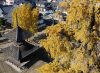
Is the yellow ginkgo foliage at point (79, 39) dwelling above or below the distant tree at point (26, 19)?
above

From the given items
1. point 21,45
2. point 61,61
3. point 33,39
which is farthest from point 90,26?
point 33,39

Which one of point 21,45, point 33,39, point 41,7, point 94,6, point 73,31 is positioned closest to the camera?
point 94,6

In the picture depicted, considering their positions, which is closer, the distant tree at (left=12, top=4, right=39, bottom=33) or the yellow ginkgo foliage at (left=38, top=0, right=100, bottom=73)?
the yellow ginkgo foliage at (left=38, top=0, right=100, bottom=73)

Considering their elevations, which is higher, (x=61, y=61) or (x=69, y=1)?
(x=69, y=1)

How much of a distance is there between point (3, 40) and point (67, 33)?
32.9 metres

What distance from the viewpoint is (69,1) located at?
12828mm

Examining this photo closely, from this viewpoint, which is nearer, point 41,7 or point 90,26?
point 90,26

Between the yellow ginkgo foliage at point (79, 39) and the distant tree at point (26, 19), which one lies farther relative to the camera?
the distant tree at point (26, 19)

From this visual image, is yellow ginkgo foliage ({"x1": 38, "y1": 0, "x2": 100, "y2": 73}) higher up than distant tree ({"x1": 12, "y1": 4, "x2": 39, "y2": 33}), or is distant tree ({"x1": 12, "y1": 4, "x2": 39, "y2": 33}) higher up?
yellow ginkgo foliage ({"x1": 38, "y1": 0, "x2": 100, "y2": 73})

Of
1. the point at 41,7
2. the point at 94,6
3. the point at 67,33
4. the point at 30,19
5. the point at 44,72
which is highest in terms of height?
the point at 94,6

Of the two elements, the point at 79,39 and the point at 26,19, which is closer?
the point at 79,39

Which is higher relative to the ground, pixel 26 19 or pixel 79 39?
pixel 79 39

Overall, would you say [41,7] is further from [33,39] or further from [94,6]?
[94,6]

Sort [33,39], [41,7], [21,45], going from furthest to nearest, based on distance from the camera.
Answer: [41,7], [33,39], [21,45]
